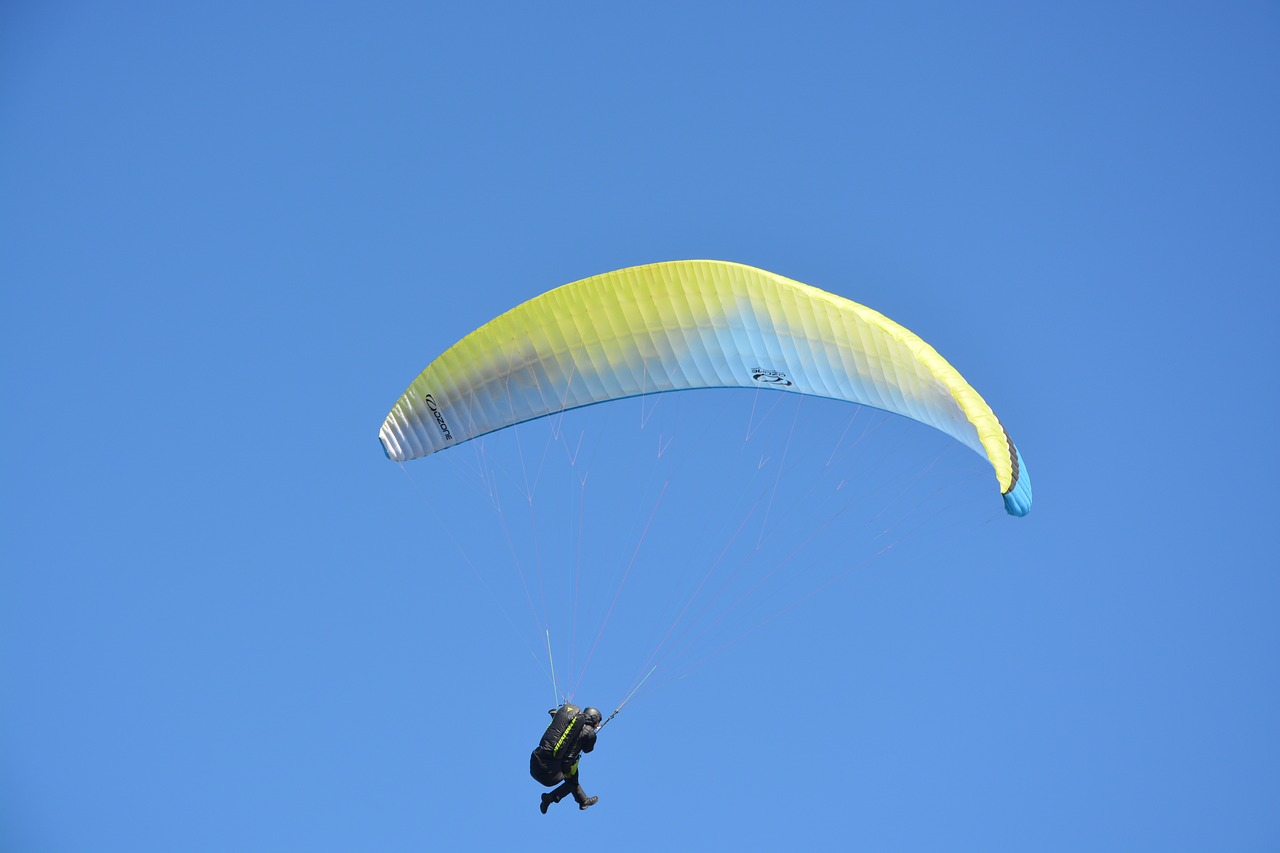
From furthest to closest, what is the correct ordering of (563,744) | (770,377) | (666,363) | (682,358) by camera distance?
(666,363), (682,358), (770,377), (563,744)

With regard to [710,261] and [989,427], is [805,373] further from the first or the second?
[989,427]

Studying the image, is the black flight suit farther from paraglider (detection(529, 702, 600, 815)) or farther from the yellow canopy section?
the yellow canopy section

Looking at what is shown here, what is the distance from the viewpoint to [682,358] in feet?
78.0

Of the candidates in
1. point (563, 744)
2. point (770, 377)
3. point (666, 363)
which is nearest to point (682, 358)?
point (666, 363)

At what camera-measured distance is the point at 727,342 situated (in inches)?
915

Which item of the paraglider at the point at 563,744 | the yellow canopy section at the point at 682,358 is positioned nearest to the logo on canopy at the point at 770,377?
the yellow canopy section at the point at 682,358

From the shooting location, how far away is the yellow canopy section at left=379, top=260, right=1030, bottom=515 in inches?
826

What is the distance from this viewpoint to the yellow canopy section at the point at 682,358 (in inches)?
826

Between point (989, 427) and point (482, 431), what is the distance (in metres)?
9.04

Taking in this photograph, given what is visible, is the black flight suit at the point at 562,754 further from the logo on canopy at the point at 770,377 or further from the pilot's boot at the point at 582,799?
the logo on canopy at the point at 770,377

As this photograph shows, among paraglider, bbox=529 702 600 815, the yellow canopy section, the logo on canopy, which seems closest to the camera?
the yellow canopy section

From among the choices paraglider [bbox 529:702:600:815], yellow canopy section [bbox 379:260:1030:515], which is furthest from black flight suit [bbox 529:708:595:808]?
yellow canopy section [bbox 379:260:1030:515]

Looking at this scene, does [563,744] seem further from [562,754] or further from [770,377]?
[770,377]

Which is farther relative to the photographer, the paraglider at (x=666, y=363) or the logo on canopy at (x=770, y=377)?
the logo on canopy at (x=770, y=377)
